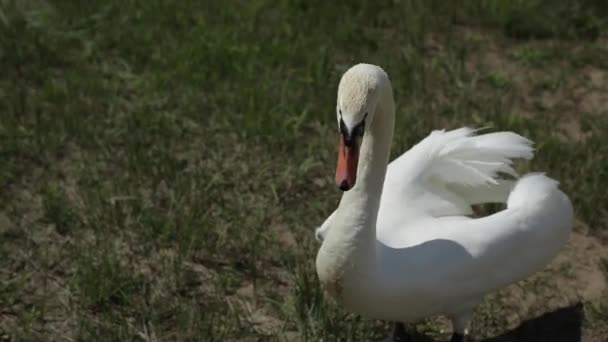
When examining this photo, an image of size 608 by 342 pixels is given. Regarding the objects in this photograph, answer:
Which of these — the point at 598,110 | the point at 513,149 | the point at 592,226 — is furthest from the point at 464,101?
the point at 513,149

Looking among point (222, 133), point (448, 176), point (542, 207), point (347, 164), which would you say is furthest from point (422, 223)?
point (222, 133)

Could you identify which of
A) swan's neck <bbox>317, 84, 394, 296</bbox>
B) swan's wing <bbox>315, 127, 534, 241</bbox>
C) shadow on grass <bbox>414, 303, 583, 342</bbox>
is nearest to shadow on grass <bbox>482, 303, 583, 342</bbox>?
shadow on grass <bbox>414, 303, 583, 342</bbox>

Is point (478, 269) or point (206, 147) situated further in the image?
point (206, 147)

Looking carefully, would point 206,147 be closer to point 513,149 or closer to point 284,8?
point 284,8

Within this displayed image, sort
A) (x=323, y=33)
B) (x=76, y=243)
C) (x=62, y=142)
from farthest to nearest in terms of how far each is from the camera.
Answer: (x=323, y=33), (x=62, y=142), (x=76, y=243)

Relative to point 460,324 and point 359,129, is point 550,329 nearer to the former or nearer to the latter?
point 460,324

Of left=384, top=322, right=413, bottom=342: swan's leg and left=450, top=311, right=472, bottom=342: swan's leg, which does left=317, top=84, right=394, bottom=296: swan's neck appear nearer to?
left=450, top=311, right=472, bottom=342: swan's leg

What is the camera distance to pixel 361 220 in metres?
3.51

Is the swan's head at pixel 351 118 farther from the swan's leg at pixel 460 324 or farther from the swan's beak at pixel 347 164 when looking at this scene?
the swan's leg at pixel 460 324

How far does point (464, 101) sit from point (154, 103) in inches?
70.8

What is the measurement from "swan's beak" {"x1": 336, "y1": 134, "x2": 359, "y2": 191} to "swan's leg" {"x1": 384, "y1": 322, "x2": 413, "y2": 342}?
110 centimetres

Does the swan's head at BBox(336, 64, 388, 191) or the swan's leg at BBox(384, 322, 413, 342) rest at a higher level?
the swan's head at BBox(336, 64, 388, 191)

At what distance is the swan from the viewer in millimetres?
3463

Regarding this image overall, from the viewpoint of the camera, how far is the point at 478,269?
145 inches
